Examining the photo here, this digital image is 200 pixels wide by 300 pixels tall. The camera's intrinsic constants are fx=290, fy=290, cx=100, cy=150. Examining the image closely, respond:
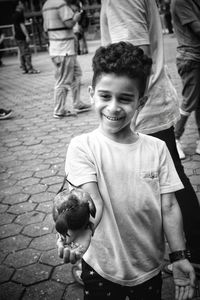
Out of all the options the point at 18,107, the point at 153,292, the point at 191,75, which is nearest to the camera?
the point at 153,292

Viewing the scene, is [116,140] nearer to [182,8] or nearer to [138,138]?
[138,138]

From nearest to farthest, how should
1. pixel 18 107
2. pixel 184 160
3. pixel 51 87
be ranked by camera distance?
pixel 184 160 < pixel 18 107 < pixel 51 87

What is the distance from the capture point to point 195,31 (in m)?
3.28

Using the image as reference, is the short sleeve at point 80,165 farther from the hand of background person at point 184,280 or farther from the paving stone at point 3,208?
the paving stone at point 3,208

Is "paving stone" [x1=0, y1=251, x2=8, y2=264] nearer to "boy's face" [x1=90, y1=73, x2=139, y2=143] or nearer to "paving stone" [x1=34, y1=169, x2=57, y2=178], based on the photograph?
Result: "paving stone" [x1=34, y1=169, x2=57, y2=178]

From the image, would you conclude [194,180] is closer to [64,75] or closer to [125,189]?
[125,189]

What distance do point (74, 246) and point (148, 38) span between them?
1505 mm

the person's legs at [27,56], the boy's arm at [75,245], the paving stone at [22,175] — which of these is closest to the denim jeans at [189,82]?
the paving stone at [22,175]

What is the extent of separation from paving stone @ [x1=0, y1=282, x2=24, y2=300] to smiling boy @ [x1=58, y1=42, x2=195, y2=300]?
980 millimetres

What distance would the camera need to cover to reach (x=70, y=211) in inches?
40.8

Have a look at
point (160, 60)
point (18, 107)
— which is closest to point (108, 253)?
point (160, 60)

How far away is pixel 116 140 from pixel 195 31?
8.01 feet

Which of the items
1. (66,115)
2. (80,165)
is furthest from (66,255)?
(66,115)

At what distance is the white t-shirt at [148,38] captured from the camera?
1934mm
